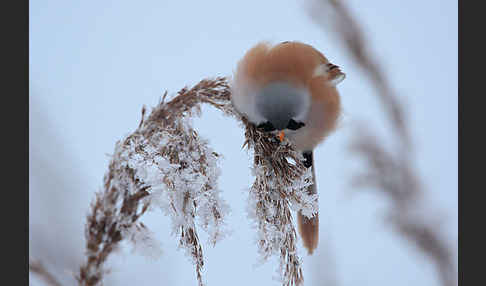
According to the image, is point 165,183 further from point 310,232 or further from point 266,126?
point 310,232

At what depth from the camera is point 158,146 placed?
88 cm

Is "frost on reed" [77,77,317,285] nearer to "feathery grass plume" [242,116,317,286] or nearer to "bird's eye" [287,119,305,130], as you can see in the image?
"feathery grass plume" [242,116,317,286]

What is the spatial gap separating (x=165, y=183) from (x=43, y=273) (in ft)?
1.11

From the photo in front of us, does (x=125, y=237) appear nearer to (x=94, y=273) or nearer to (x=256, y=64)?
(x=94, y=273)

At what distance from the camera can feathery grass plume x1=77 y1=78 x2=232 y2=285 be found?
64 cm

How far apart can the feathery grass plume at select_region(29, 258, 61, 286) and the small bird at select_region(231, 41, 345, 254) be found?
808 millimetres

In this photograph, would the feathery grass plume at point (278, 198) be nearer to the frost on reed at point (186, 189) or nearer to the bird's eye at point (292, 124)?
the frost on reed at point (186, 189)

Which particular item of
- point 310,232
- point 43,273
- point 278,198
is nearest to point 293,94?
point 278,198

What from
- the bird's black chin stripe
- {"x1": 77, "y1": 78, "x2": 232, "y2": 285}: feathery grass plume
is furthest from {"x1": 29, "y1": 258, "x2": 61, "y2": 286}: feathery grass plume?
the bird's black chin stripe

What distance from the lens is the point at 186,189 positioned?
0.93 metres

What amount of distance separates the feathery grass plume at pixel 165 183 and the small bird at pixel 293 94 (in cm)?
20

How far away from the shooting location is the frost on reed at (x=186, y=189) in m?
0.65

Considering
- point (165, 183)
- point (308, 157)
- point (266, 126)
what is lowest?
point (165, 183)

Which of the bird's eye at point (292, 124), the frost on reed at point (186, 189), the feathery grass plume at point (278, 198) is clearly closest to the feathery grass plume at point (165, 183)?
the frost on reed at point (186, 189)
